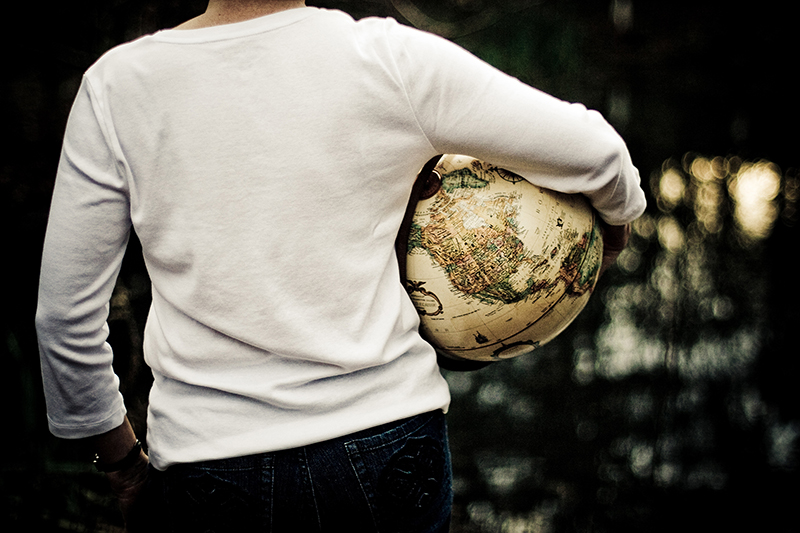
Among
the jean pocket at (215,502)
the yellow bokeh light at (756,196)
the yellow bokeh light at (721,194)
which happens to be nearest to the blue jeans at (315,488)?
the jean pocket at (215,502)

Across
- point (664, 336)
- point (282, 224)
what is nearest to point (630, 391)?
point (664, 336)

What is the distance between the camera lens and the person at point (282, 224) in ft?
2.70

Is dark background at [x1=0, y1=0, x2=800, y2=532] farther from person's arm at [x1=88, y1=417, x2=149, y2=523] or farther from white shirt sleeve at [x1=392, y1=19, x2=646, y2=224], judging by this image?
person's arm at [x1=88, y1=417, x2=149, y2=523]

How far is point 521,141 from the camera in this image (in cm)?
89

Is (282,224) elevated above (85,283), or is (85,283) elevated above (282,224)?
(282,224)

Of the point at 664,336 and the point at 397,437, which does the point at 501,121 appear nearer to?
the point at 397,437

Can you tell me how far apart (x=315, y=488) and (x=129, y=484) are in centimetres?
60

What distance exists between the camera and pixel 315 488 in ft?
2.85

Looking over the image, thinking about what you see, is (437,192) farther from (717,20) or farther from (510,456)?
(717,20)

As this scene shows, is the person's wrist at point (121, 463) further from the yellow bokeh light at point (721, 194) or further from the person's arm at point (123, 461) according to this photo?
the yellow bokeh light at point (721, 194)

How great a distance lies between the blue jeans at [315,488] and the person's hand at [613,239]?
24.5 inches

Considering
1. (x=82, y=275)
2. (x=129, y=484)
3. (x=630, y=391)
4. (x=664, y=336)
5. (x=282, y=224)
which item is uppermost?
(x=282, y=224)

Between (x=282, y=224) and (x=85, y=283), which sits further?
(x=85, y=283)

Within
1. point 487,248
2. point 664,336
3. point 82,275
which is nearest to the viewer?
point 82,275
